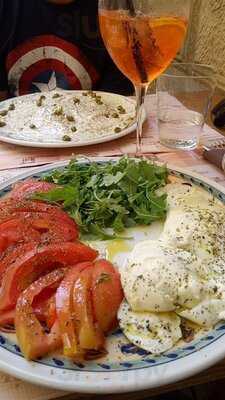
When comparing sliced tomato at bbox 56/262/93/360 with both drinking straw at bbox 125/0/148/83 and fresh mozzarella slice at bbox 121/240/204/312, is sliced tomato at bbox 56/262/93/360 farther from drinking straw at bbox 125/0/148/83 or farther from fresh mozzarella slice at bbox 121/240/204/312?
drinking straw at bbox 125/0/148/83

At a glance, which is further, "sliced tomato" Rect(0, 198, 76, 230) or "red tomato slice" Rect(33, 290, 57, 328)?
"sliced tomato" Rect(0, 198, 76, 230)

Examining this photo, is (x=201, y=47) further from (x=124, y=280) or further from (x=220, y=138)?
(x=124, y=280)

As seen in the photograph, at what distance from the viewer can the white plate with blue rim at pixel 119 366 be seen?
49cm

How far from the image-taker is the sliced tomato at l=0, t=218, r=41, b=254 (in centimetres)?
71

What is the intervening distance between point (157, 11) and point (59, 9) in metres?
1.34

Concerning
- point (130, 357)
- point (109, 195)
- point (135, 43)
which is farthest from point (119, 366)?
point (135, 43)

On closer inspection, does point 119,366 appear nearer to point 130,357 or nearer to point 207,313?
point 130,357

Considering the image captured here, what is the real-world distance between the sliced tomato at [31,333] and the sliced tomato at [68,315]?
1cm

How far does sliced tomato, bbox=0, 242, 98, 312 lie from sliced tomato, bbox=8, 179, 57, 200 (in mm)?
184

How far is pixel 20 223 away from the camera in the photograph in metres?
0.73

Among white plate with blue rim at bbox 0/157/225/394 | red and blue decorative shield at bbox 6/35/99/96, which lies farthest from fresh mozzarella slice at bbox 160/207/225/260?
red and blue decorative shield at bbox 6/35/99/96

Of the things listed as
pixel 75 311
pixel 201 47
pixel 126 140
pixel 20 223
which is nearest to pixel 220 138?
pixel 126 140

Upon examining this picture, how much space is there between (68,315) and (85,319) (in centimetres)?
2

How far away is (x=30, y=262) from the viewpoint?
0.63 m
